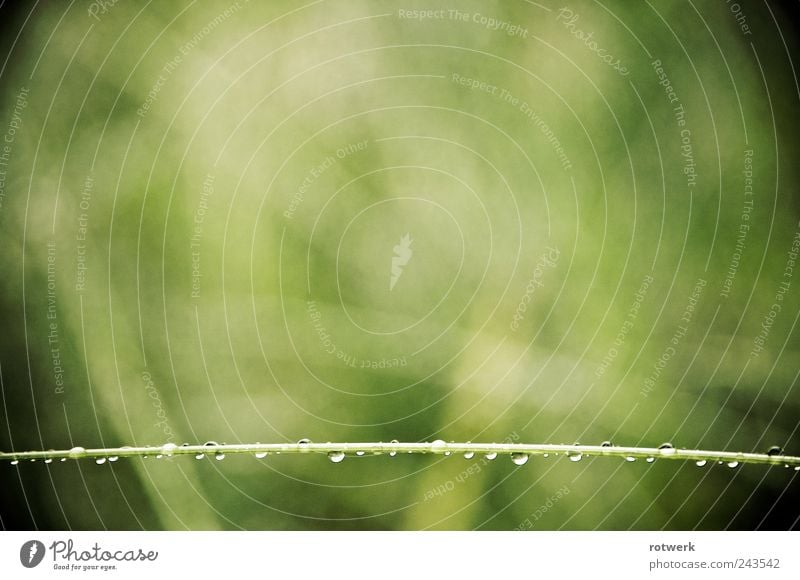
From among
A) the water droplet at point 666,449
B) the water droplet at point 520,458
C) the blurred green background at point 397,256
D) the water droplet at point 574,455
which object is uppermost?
the blurred green background at point 397,256

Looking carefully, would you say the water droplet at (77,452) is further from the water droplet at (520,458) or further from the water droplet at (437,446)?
the water droplet at (520,458)

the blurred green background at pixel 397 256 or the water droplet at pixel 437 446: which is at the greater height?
the blurred green background at pixel 397 256

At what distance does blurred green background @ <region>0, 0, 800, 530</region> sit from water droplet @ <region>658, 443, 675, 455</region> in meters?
0.02

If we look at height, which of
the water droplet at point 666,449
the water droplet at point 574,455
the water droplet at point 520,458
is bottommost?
the water droplet at point 520,458

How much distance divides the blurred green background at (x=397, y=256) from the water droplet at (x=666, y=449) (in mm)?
24

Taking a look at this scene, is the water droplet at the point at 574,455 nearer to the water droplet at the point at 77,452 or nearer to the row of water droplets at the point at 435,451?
the row of water droplets at the point at 435,451

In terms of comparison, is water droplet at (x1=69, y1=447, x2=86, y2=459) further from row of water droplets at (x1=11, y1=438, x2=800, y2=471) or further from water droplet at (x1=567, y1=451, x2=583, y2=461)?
water droplet at (x1=567, y1=451, x2=583, y2=461)

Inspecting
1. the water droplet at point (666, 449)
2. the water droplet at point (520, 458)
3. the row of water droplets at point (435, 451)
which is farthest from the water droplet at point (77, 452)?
the water droplet at point (666, 449)

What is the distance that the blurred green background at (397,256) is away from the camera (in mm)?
754

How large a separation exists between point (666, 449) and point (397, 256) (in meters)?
0.49

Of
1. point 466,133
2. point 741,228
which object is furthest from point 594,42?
point 741,228

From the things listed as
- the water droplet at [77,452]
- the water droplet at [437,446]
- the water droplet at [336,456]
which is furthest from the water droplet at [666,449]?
the water droplet at [77,452]

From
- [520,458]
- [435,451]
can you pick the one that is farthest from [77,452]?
[520,458]

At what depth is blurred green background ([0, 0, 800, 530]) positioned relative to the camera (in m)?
0.75
